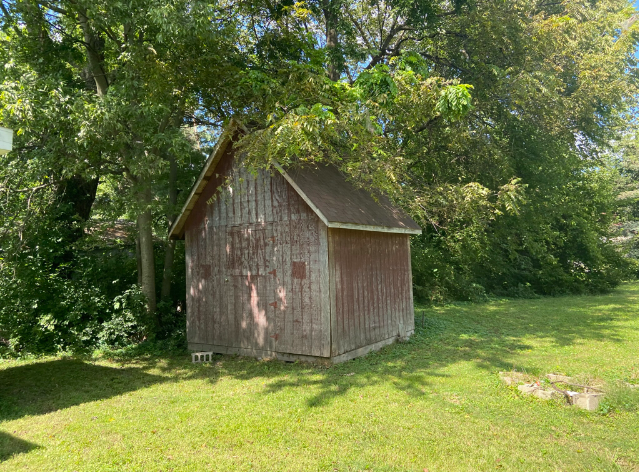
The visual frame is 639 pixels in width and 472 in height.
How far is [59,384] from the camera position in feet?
28.5

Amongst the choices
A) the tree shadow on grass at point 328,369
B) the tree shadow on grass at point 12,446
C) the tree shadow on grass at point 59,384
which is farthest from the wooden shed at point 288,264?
the tree shadow on grass at point 12,446

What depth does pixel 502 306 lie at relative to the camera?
18.7m

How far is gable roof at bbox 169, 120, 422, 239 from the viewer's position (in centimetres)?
919

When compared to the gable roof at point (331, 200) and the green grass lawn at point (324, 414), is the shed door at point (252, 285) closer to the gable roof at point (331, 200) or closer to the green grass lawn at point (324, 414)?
the green grass lawn at point (324, 414)

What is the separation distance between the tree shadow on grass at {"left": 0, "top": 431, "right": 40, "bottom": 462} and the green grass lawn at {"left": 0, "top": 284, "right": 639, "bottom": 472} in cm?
1

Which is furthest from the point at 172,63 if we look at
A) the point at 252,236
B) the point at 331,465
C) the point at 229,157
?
the point at 331,465

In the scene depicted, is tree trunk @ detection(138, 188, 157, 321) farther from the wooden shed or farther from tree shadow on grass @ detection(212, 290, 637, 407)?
tree shadow on grass @ detection(212, 290, 637, 407)

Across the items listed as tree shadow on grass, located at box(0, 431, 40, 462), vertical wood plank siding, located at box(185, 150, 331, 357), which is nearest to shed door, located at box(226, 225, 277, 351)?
vertical wood plank siding, located at box(185, 150, 331, 357)

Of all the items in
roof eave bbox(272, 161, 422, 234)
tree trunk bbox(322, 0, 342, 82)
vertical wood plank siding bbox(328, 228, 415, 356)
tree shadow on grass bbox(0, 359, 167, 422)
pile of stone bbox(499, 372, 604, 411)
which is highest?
tree trunk bbox(322, 0, 342, 82)

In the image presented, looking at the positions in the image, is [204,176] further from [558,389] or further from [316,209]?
[558,389]

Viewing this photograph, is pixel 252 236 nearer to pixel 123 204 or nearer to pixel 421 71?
pixel 123 204

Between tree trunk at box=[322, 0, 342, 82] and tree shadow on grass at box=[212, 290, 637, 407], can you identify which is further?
tree trunk at box=[322, 0, 342, 82]

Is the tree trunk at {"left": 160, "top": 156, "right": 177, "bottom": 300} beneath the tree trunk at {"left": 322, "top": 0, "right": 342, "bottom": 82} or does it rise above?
beneath

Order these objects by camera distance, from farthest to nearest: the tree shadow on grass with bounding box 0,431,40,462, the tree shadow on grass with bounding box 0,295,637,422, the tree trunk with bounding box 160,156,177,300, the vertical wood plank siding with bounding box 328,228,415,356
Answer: the tree trunk with bounding box 160,156,177,300 < the vertical wood plank siding with bounding box 328,228,415,356 < the tree shadow on grass with bounding box 0,295,637,422 < the tree shadow on grass with bounding box 0,431,40,462
